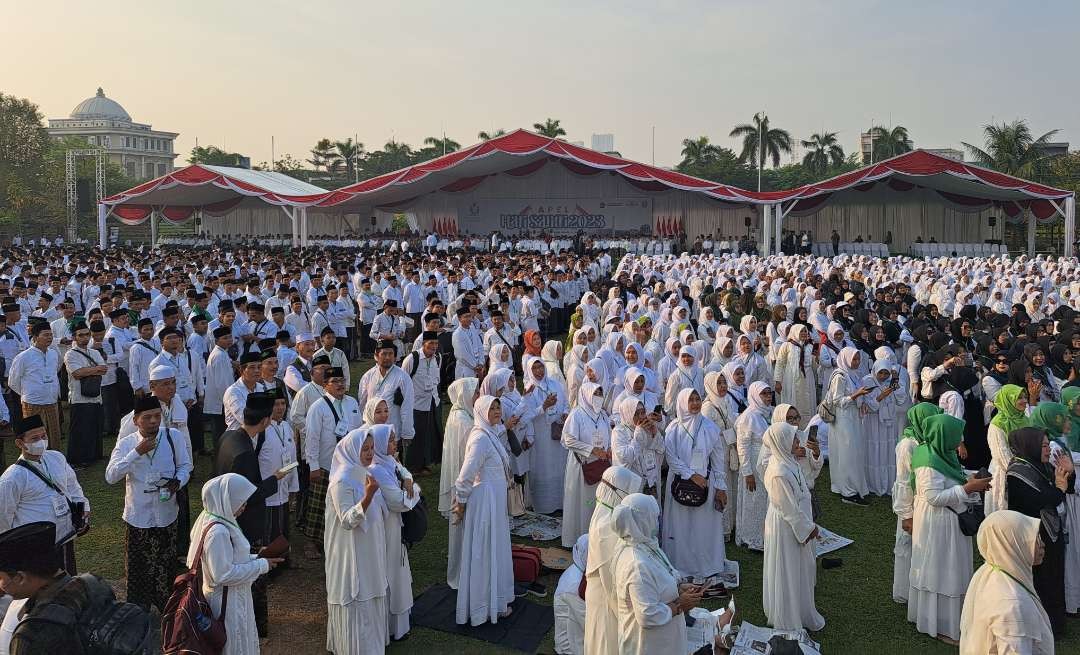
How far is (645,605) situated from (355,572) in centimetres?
166

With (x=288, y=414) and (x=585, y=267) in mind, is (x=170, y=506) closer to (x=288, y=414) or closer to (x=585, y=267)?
(x=288, y=414)

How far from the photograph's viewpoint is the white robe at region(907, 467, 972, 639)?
460cm

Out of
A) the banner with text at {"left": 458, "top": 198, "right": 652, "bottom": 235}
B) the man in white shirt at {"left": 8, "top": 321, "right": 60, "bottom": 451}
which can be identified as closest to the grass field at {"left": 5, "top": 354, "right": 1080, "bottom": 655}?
the man in white shirt at {"left": 8, "top": 321, "right": 60, "bottom": 451}

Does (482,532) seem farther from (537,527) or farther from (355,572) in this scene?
(537,527)

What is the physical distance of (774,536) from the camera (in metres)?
4.78

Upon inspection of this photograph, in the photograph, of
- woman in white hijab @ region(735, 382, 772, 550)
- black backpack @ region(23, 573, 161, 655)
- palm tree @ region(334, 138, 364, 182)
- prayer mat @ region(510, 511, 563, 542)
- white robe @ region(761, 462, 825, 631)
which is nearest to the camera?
black backpack @ region(23, 573, 161, 655)

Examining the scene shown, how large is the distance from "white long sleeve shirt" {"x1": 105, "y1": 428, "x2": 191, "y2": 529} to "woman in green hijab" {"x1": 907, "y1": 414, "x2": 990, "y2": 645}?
4255mm

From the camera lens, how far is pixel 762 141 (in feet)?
157

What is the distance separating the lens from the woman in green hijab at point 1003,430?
16.5 feet

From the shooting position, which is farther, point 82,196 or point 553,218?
point 82,196

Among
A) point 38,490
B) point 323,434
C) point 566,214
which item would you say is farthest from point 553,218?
point 38,490

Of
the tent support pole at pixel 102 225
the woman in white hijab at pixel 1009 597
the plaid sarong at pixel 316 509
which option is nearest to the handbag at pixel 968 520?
the woman in white hijab at pixel 1009 597

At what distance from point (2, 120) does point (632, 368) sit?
50370mm

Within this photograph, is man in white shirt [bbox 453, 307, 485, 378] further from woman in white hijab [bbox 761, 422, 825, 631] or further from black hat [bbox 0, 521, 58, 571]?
black hat [bbox 0, 521, 58, 571]
